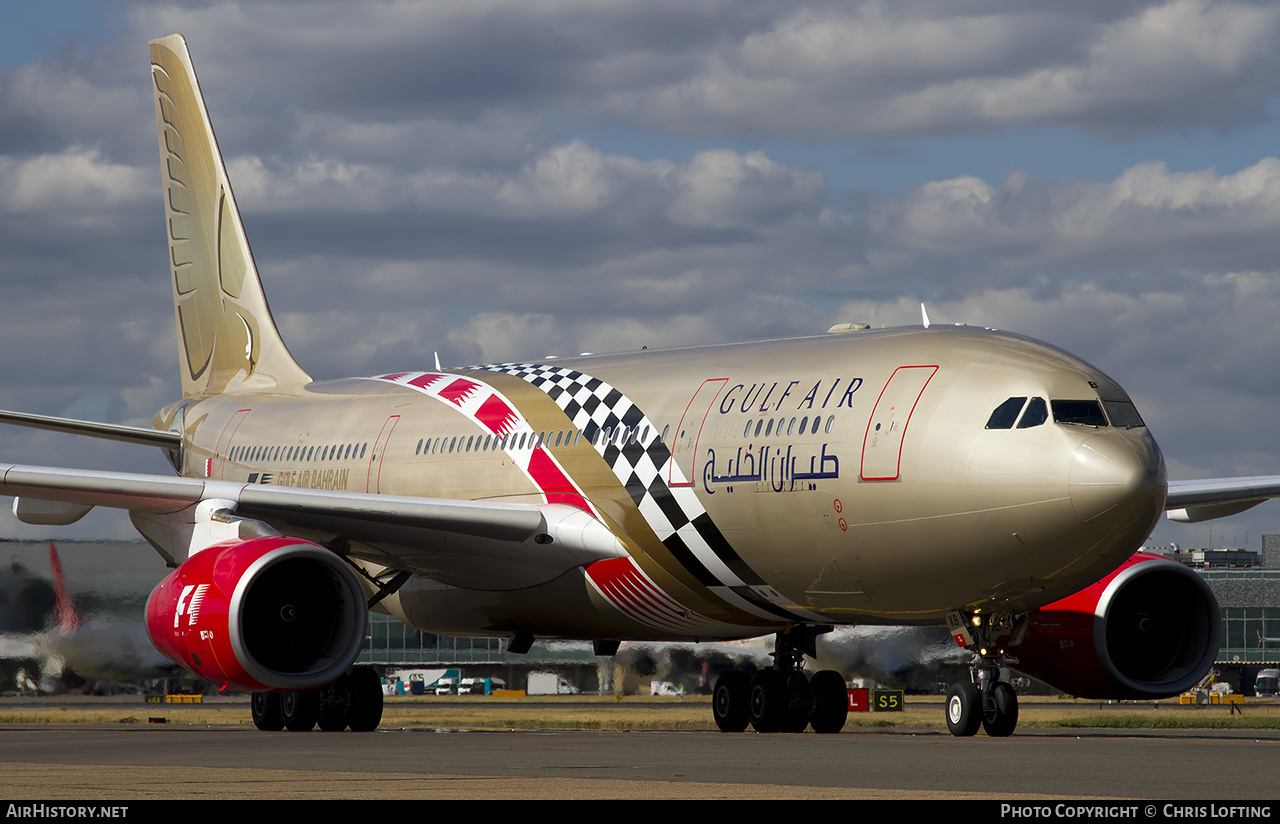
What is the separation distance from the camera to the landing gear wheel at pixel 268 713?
2094cm

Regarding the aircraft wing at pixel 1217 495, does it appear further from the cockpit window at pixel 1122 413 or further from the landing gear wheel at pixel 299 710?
the landing gear wheel at pixel 299 710

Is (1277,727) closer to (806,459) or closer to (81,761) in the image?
(806,459)

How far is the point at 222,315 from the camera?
27484 mm

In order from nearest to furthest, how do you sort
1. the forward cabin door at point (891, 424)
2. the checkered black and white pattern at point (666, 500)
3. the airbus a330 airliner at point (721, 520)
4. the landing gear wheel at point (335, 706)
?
the airbus a330 airliner at point (721, 520)
the forward cabin door at point (891, 424)
the checkered black and white pattern at point (666, 500)
the landing gear wheel at point (335, 706)

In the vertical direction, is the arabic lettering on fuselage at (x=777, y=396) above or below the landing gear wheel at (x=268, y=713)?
above

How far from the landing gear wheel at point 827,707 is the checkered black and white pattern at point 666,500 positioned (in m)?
1.64

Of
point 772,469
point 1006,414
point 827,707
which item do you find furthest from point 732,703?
point 1006,414

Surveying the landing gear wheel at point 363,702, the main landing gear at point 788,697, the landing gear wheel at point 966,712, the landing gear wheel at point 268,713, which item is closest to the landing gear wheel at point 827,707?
the main landing gear at point 788,697

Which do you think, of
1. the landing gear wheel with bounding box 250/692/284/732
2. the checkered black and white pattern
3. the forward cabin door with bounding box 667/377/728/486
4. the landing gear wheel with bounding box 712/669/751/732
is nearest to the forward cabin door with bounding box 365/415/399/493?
the landing gear wheel with bounding box 250/692/284/732

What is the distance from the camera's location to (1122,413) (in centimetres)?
1565

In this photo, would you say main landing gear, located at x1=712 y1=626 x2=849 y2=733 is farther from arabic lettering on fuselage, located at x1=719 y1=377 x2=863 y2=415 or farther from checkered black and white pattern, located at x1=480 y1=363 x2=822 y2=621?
arabic lettering on fuselage, located at x1=719 y1=377 x2=863 y2=415

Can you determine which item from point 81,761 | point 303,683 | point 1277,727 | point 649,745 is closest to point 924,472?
point 649,745

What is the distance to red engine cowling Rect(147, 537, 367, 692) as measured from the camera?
659 inches

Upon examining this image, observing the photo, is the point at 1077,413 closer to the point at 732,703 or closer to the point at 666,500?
the point at 666,500
